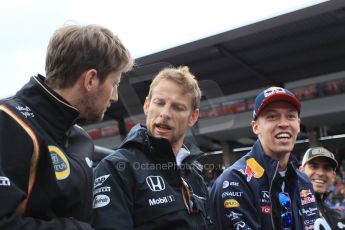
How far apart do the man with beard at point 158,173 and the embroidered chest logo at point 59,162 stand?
0.42m

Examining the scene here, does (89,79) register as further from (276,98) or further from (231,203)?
(276,98)

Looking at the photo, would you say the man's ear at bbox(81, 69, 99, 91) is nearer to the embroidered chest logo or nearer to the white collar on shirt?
the embroidered chest logo

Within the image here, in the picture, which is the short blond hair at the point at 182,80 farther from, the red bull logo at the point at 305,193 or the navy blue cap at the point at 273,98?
the red bull logo at the point at 305,193

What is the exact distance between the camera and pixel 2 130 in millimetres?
1419

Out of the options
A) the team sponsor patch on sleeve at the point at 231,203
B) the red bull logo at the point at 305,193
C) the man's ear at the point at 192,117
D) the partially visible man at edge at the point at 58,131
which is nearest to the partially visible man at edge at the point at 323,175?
the red bull logo at the point at 305,193

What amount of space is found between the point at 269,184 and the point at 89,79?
115 centimetres

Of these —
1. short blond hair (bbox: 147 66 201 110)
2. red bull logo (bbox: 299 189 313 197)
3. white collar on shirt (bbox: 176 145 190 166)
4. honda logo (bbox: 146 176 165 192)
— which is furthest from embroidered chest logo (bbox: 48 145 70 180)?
red bull logo (bbox: 299 189 313 197)

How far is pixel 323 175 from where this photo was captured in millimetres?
Answer: 3875

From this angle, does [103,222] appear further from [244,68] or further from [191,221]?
[244,68]

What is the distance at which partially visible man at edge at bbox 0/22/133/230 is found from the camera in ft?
4.61

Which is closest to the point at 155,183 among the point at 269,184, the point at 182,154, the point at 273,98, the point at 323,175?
the point at 182,154

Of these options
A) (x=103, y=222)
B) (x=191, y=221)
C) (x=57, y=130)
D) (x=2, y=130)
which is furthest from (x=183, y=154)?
(x=2, y=130)

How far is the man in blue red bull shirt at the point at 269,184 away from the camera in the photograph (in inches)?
87.1

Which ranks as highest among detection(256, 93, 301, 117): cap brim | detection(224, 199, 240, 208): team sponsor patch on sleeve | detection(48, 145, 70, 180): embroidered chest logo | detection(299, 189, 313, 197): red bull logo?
detection(48, 145, 70, 180): embroidered chest logo
